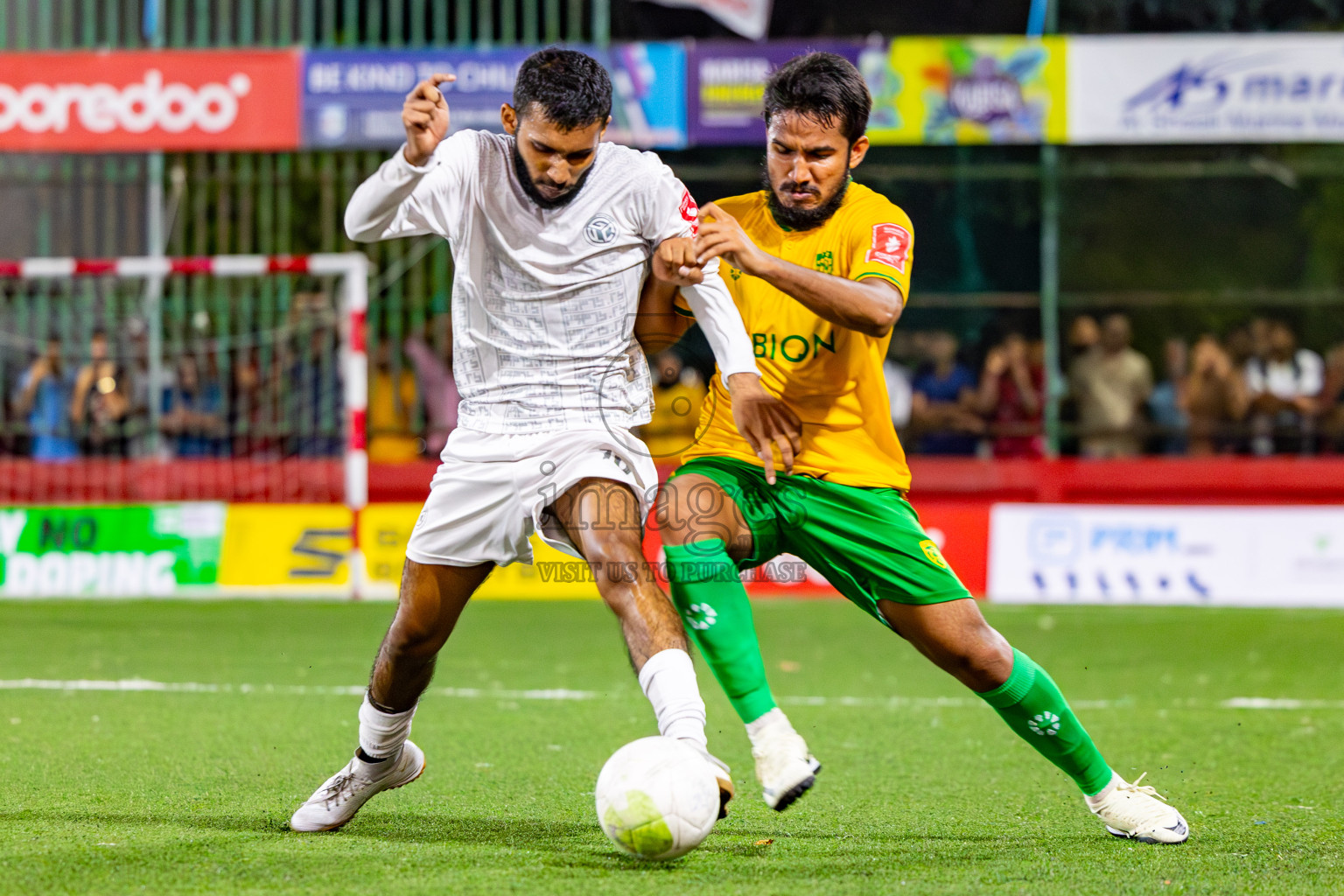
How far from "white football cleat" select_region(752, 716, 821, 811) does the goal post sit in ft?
29.5

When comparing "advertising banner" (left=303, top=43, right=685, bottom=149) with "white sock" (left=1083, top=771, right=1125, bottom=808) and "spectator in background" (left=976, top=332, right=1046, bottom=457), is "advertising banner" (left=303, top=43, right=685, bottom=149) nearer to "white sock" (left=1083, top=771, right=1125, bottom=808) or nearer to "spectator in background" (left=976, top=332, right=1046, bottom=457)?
"spectator in background" (left=976, top=332, right=1046, bottom=457)

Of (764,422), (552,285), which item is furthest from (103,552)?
(764,422)

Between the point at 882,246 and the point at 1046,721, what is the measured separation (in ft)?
4.64

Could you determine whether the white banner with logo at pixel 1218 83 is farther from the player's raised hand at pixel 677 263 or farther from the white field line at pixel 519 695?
the player's raised hand at pixel 677 263

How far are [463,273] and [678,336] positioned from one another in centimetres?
71

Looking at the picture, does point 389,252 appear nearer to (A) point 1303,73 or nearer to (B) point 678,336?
(A) point 1303,73

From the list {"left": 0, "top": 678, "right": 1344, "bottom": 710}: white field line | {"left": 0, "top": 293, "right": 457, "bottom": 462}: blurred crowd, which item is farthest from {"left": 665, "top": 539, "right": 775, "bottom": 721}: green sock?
{"left": 0, "top": 293, "right": 457, "bottom": 462}: blurred crowd

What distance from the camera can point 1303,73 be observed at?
1338cm

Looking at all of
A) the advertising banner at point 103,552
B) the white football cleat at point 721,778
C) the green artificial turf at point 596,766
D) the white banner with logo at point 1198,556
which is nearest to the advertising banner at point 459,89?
the advertising banner at point 103,552

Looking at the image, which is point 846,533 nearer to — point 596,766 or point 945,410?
point 596,766

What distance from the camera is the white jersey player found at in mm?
4137

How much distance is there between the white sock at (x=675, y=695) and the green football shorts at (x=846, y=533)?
580 mm

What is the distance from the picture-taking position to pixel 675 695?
3.96 meters

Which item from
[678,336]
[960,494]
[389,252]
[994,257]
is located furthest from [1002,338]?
[678,336]
